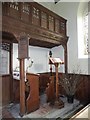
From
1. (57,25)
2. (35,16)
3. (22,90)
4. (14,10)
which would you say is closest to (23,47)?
(14,10)

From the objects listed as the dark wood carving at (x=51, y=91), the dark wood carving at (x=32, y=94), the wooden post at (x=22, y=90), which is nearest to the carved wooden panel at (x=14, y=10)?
the wooden post at (x=22, y=90)

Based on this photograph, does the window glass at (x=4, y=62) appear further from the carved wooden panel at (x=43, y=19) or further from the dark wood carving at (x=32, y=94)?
the carved wooden panel at (x=43, y=19)

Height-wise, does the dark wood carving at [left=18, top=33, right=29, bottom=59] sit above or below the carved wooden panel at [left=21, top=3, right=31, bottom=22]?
below

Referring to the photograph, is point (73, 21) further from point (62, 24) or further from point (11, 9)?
point (11, 9)

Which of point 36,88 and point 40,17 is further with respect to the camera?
point 40,17

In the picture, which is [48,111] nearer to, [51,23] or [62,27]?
[51,23]

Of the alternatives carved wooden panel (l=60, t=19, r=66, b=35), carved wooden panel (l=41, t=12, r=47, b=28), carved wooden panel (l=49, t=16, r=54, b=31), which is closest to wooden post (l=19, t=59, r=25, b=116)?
carved wooden panel (l=41, t=12, r=47, b=28)

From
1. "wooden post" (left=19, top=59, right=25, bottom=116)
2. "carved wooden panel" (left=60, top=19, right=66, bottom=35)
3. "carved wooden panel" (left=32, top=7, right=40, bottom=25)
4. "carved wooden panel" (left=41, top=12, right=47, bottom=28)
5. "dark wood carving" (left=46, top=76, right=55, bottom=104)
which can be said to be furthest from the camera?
"carved wooden panel" (left=60, top=19, right=66, bottom=35)

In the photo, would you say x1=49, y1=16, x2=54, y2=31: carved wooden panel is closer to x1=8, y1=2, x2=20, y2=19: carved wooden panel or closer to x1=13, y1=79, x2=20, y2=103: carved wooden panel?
x1=8, y1=2, x2=20, y2=19: carved wooden panel

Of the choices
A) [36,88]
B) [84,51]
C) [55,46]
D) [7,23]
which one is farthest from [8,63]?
→ [84,51]

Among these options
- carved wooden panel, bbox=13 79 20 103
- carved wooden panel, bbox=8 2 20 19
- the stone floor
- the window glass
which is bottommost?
the stone floor

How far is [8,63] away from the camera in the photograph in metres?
5.41

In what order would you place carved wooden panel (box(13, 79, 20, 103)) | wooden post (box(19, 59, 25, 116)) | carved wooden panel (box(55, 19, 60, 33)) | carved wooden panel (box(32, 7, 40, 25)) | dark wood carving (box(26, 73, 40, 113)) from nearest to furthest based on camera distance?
wooden post (box(19, 59, 25, 116)) → dark wood carving (box(26, 73, 40, 113)) → carved wooden panel (box(32, 7, 40, 25)) → carved wooden panel (box(13, 79, 20, 103)) → carved wooden panel (box(55, 19, 60, 33))

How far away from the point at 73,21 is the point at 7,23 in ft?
11.2
